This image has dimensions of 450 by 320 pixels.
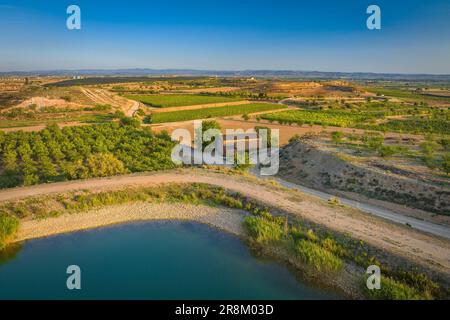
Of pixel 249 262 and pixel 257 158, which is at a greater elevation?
pixel 257 158

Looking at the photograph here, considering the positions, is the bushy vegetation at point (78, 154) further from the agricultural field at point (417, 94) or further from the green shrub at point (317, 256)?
the agricultural field at point (417, 94)

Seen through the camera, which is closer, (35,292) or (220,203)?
(35,292)

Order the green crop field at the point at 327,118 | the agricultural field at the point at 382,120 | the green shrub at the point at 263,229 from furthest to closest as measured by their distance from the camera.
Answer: the green crop field at the point at 327,118
the agricultural field at the point at 382,120
the green shrub at the point at 263,229

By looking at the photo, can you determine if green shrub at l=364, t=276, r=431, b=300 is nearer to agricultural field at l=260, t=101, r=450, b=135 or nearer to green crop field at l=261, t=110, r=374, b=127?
agricultural field at l=260, t=101, r=450, b=135

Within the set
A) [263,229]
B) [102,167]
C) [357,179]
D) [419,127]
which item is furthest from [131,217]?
[419,127]

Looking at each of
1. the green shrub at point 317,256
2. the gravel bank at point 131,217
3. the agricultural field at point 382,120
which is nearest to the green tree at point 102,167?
the gravel bank at point 131,217
